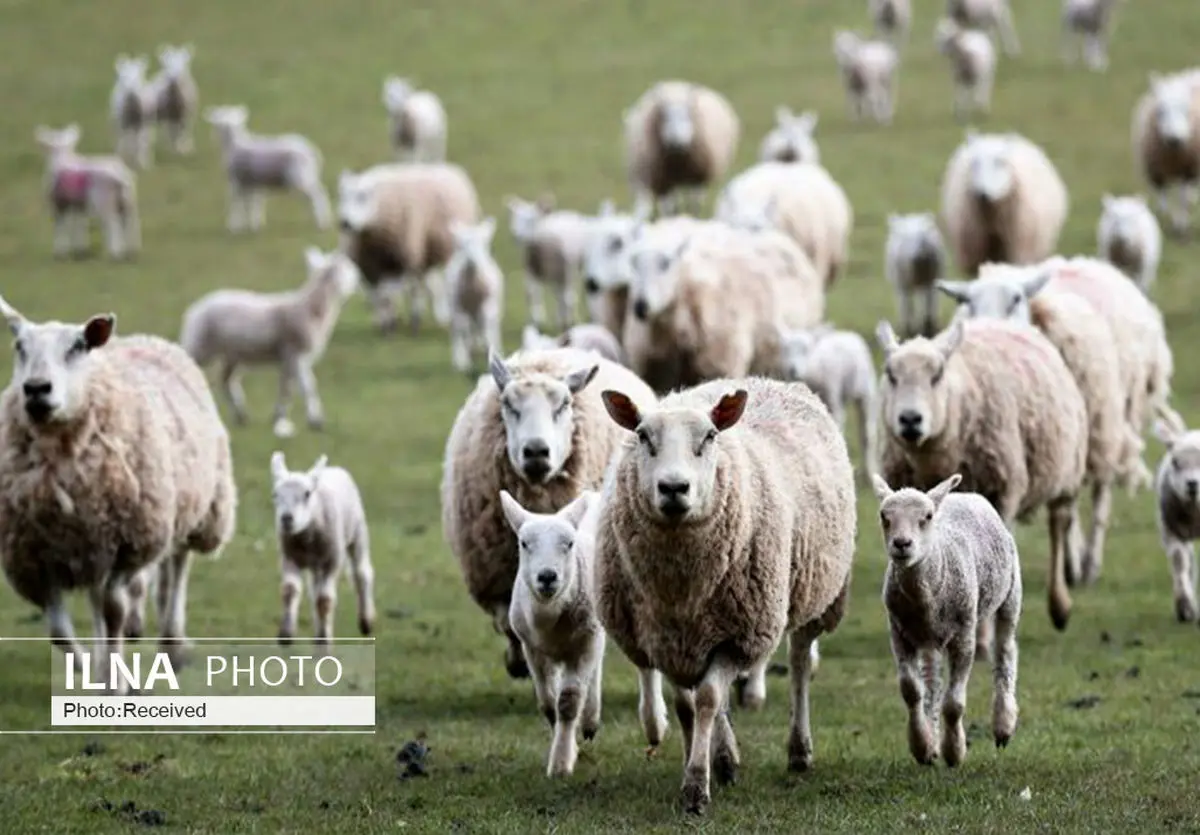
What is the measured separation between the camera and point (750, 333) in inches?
679

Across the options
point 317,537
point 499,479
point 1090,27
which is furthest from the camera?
point 1090,27

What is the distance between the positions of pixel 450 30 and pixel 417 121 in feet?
27.6

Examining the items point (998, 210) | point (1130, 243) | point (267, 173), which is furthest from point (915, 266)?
point (267, 173)

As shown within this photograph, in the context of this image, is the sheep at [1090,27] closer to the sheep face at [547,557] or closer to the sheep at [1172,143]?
the sheep at [1172,143]

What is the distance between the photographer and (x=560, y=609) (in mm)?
9812

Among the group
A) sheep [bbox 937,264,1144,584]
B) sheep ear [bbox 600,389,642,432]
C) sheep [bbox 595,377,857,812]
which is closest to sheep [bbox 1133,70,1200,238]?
sheep [bbox 937,264,1144,584]

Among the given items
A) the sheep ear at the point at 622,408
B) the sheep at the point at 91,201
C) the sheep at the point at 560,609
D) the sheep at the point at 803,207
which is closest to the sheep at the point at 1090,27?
the sheep at the point at 803,207

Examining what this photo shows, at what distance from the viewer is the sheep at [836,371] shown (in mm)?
Answer: 17500

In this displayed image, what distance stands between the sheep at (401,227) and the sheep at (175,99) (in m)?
8.83

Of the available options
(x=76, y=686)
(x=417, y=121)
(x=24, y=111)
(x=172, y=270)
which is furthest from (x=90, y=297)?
(x=76, y=686)

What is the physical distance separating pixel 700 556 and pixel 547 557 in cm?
89

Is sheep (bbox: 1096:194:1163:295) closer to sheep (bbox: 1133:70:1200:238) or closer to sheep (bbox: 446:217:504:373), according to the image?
sheep (bbox: 1133:70:1200:238)

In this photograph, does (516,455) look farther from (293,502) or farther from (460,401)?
(460,401)

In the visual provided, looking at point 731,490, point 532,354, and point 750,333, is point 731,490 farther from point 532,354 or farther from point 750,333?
point 750,333
